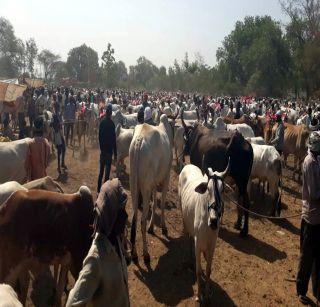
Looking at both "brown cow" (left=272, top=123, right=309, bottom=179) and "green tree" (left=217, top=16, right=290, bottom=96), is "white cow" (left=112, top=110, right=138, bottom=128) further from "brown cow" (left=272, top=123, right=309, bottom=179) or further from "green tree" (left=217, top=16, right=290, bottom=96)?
"green tree" (left=217, top=16, right=290, bottom=96)

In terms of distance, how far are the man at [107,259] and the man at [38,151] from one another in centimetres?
402

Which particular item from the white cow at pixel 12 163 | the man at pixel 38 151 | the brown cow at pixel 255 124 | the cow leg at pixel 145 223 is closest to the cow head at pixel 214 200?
the cow leg at pixel 145 223

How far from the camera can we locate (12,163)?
307 inches

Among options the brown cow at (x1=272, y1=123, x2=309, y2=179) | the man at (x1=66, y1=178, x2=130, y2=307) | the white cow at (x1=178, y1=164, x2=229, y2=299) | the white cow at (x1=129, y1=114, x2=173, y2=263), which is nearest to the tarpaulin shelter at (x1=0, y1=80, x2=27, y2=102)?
the brown cow at (x1=272, y1=123, x2=309, y2=179)

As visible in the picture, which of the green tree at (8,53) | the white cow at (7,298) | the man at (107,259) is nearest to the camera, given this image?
the white cow at (7,298)

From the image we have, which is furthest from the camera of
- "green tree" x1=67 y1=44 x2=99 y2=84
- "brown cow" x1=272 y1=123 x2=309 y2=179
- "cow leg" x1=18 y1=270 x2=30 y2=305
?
"green tree" x1=67 y1=44 x2=99 y2=84

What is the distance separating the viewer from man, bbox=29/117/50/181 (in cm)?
704

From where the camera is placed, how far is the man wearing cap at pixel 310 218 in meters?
5.64

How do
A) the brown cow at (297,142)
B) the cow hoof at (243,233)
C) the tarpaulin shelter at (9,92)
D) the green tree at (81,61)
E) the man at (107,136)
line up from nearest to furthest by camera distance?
1. the cow hoof at (243,233)
2. the man at (107,136)
3. the brown cow at (297,142)
4. the tarpaulin shelter at (9,92)
5. the green tree at (81,61)

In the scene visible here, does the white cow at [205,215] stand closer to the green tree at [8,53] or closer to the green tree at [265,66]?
the green tree at [265,66]

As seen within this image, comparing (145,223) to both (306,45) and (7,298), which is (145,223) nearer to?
(7,298)

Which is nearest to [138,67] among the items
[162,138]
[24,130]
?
[24,130]

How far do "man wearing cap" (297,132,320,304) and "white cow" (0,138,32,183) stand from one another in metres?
5.02

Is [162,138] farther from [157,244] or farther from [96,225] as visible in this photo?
[96,225]
